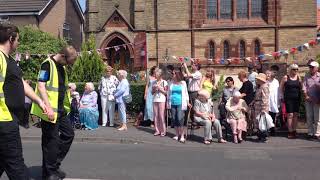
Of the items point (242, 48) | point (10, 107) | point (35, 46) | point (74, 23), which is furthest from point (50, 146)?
point (74, 23)

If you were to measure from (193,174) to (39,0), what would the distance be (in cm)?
2880

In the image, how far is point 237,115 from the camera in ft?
38.0

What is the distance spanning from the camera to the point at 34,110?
7.18m

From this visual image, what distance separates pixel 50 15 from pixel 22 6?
266cm

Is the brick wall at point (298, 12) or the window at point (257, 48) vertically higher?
the brick wall at point (298, 12)

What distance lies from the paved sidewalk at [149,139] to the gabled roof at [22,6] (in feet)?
68.6

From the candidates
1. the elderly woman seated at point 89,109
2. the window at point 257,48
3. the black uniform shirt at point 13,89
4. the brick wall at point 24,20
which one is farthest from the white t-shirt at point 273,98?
the brick wall at point 24,20

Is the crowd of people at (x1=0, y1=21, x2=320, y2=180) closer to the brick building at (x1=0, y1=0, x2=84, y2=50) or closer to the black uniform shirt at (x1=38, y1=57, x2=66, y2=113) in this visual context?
the black uniform shirt at (x1=38, y1=57, x2=66, y2=113)

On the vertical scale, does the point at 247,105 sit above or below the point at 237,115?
above

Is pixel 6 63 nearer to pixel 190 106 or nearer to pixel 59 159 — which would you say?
pixel 59 159

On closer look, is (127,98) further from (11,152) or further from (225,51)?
(225,51)

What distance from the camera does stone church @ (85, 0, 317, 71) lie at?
1209 inches

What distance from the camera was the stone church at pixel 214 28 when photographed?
3071 cm

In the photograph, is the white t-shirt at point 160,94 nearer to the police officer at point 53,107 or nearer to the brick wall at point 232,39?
the police officer at point 53,107
